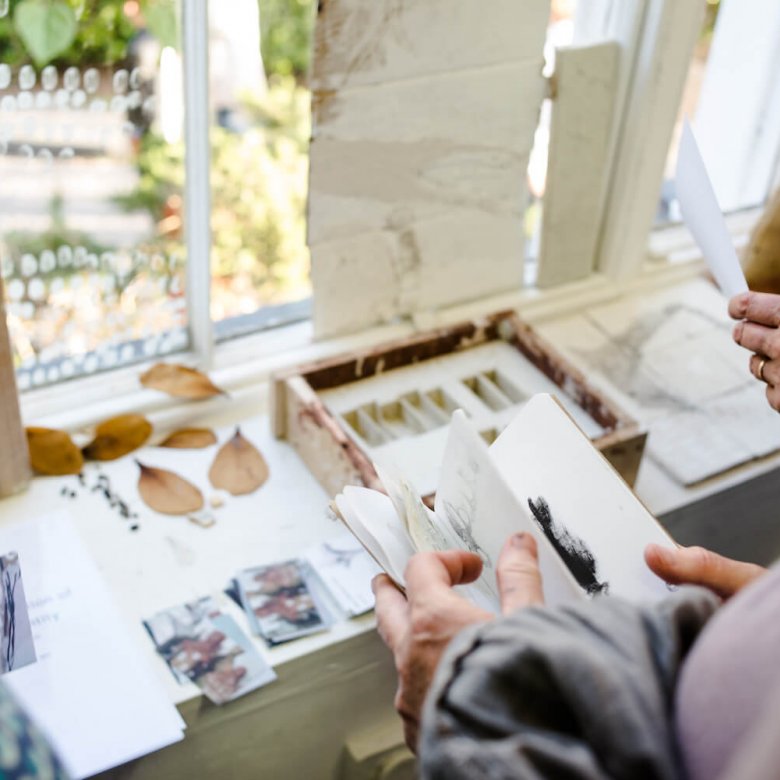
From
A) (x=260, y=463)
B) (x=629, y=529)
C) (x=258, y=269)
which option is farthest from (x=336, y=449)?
(x=258, y=269)

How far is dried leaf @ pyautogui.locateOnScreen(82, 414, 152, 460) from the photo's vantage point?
1.29 m

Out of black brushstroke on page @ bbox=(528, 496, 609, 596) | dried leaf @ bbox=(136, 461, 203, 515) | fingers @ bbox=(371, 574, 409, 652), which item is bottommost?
dried leaf @ bbox=(136, 461, 203, 515)

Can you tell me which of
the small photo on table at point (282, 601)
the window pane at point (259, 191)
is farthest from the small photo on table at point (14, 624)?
the window pane at point (259, 191)

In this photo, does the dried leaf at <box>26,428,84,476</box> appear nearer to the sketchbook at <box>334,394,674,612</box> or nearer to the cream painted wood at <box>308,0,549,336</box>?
the cream painted wood at <box>308,0,549,336</box>

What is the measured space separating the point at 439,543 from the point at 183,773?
482 mm

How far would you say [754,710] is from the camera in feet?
1.69

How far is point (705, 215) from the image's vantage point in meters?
1.04

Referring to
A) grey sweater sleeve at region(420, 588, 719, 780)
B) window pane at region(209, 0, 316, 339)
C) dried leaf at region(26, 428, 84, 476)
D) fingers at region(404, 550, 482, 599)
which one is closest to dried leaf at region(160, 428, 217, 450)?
dried leaf at region(26, 428, 84, 476)

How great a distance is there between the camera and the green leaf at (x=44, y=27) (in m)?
1.06

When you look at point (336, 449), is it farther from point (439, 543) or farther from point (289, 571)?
point (439, 543)

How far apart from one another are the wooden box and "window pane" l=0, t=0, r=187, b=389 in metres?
0.24

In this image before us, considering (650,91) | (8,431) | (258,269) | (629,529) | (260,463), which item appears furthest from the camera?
(258,269)

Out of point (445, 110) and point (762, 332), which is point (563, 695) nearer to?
point (762, 332)

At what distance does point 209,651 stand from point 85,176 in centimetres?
67
